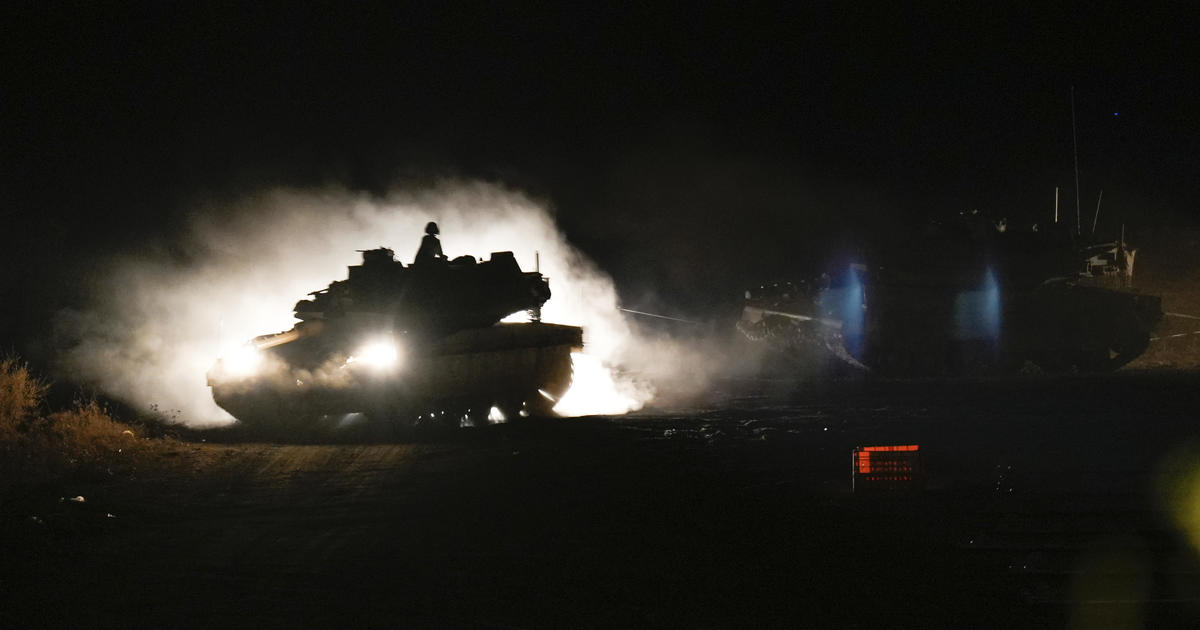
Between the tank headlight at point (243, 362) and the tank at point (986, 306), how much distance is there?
43.7 feet

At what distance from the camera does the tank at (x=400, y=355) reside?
12.0 m

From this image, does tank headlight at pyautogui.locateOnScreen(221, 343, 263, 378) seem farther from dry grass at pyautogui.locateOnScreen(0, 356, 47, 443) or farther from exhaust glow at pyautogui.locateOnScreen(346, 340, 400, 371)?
dry grass at pyautogui.locateOnScreen(0, 356, 47, 443)

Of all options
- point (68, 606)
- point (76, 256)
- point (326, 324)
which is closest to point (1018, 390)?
point (326, 324)

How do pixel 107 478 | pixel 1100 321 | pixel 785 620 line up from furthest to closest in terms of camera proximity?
1. pixel 1100 321
2. pixel 107 478
3. pixel 785 620

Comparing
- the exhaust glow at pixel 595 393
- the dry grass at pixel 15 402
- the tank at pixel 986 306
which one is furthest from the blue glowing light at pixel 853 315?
the dry grass at pixel 15 402

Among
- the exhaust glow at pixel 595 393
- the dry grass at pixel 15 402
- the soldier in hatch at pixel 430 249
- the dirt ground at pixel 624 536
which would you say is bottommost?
the dirt ground at pixel 624 536

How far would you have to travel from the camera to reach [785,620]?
15.2 ft

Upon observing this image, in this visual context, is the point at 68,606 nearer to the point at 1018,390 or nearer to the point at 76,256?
the point at 1018,390

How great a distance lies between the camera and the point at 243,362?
12328mm

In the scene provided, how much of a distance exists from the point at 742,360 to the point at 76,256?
1538 centimetres

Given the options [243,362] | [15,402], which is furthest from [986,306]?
[15,402]

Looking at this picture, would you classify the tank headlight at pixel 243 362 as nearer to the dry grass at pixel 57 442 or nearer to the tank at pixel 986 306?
the dry grass at pixel 57 442

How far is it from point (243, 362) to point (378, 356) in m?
1.78

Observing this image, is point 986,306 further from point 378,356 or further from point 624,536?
point 624,536
